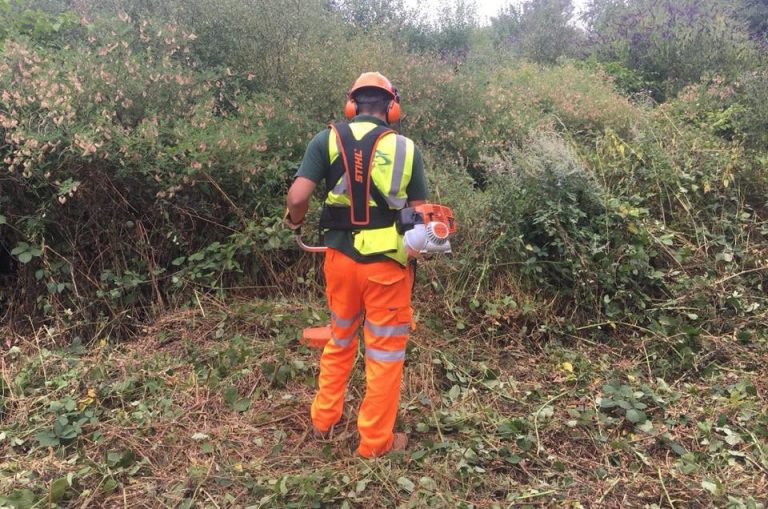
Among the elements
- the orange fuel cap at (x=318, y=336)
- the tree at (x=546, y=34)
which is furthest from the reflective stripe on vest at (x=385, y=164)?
the tree at (x=546, y=34)

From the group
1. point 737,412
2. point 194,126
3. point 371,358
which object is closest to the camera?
point 371,358

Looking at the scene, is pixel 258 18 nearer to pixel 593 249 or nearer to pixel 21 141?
pixel 21 141

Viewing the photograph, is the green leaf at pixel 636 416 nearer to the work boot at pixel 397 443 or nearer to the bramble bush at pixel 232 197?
the bramble bush at pixel 232 197

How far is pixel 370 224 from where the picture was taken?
2840mm

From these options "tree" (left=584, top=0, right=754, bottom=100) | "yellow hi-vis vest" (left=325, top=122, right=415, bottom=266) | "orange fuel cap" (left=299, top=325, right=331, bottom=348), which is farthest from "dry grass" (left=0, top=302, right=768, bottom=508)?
"tree" (left=584, top=0, right=754, bottom=100)

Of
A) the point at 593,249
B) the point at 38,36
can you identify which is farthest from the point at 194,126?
the point at 593,249

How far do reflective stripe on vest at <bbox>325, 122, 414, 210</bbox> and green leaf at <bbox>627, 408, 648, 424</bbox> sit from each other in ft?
6.40

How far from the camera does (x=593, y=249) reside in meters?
4.36

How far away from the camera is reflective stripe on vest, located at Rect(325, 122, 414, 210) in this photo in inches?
111

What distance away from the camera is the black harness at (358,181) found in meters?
2.79

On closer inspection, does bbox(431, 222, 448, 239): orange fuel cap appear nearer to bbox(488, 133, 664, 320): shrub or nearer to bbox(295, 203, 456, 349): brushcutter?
bbox(295, 203, 456, 349): brushcutter

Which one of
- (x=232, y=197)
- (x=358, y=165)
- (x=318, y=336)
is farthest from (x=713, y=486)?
(x=232, y=197)

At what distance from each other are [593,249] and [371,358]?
7.60 feet

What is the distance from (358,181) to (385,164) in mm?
167
